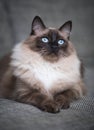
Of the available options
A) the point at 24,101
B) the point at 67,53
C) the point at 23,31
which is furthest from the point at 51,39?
the point at 23,31

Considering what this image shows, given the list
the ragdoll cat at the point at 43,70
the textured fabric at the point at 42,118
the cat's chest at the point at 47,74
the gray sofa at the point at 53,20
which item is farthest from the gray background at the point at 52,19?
the textured fabric at the point at 42,118

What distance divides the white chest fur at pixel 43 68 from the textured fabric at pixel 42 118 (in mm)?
195

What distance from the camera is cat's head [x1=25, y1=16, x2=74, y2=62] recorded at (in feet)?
6.86

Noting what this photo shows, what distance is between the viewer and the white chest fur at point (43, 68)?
7.00ft

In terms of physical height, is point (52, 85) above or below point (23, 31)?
below

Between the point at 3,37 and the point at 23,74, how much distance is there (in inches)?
23.0

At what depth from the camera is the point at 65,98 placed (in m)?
2.04

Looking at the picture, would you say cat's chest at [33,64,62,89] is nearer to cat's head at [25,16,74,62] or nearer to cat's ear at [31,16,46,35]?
cat's head at [25,16,74,62]

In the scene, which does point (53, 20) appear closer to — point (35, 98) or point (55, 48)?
point (55, 48)

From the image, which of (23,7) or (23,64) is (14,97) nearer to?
(23,64)

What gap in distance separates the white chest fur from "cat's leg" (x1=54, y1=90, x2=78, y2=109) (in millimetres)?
79

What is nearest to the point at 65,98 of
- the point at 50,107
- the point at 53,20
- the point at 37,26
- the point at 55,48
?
the point at 50,107

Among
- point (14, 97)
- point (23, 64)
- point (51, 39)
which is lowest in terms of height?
point (14, 97)

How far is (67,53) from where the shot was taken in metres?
2.19
